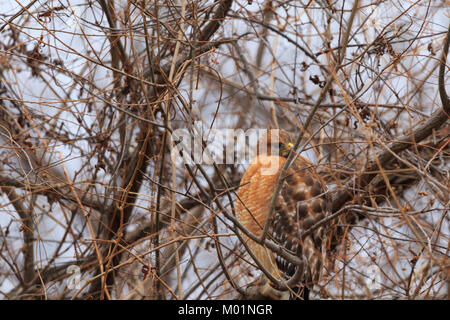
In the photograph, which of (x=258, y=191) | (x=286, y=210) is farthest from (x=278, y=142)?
(x=286, y=210)

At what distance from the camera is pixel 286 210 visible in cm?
326

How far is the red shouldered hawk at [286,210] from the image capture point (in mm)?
2861

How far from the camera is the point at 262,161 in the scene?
12.3 feet

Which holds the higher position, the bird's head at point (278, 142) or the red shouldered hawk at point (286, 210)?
the bird's head at point (278, 142)

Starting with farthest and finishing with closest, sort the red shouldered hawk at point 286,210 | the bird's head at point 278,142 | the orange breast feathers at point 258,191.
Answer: the bird's head at point 278,142 < the orange breast feathers at point 258,191 < the red shouldered hawk at point 286,210

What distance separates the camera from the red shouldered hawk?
286 cm

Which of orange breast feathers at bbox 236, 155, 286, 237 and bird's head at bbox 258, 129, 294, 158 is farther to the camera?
bird's head at bbox 258, 129, 294, 158

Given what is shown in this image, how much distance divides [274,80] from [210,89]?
54 cm

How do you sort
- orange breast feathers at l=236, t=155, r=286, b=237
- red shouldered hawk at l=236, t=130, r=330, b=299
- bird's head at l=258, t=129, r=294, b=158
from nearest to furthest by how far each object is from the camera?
red shouldered hawk at l=236, t=130, r=330, b=299
orange breast feathers at l=236, t=155, r=286, b=237
bird's head at l=258, t=129, r=294, b=158

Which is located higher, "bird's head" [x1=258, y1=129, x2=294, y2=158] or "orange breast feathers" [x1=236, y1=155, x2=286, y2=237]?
"bird's head" [x1=258, y1=129, x2=294, y2=158]

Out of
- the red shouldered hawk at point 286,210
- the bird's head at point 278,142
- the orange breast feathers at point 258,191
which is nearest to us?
the red shouldered hawk at point 286,210

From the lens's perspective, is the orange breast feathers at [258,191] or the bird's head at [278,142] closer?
the orange breast feathers at [258,191]

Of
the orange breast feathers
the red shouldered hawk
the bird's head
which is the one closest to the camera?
the red shouldered hawk
